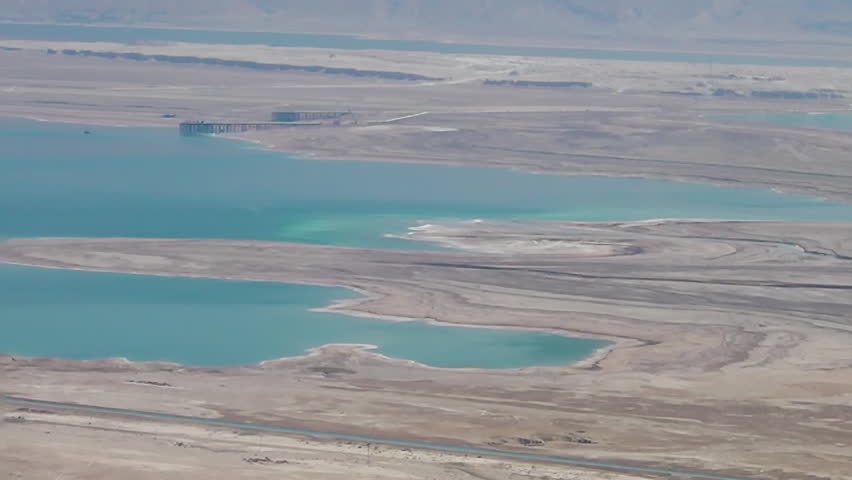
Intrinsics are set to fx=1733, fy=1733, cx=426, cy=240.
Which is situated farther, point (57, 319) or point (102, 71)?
point (102, 71)

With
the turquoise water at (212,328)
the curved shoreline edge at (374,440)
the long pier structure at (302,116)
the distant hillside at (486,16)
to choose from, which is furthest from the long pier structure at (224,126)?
the distant hillside at (486,16)

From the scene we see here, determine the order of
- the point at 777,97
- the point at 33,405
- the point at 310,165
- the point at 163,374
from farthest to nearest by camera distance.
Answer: the point at 777,97
the point at 310,165
the point at 163,374
the point at 33,405

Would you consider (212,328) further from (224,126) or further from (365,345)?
(224,126)

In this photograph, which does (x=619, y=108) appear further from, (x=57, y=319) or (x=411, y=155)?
(x=57, y=319)

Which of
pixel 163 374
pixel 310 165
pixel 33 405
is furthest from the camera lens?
pixel 310 165

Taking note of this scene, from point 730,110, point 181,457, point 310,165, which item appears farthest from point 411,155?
point 181,457

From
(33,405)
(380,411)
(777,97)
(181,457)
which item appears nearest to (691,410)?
(380,411)

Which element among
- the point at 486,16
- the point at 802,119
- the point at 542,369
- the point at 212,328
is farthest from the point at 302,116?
the point at 486,16
